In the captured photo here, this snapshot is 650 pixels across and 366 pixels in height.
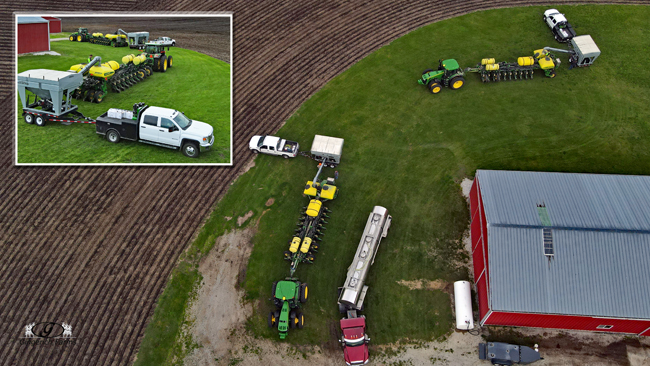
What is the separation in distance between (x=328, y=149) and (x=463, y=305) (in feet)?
44.3

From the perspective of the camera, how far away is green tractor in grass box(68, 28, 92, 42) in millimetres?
33869

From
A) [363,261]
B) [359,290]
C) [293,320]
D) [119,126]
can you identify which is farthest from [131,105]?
[359,290]

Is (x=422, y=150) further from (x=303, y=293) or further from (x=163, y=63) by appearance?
(x=163, y=63)

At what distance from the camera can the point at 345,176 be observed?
3056 centimetres

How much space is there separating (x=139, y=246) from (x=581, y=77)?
3685 cm

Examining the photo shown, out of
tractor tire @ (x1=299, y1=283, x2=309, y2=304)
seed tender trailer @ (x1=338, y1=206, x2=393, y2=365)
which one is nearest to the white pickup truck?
seed tender trailer @ (x1=338, y1=206, x2=393, y2=365)

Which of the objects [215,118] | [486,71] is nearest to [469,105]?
[486,71]

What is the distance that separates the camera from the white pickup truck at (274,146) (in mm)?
30859

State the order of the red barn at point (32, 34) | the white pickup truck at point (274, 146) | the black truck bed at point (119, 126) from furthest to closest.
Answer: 1. the white pickup truck at point (274, 146)
2. the red barn at point (32, 34)
3. the black truck bed at point (119, 126)

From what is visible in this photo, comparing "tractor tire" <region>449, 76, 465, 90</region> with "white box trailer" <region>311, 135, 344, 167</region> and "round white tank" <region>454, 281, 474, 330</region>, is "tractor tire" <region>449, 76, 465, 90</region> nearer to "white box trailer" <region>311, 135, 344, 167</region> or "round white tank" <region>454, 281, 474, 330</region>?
"white box trailer" <region>311, 135, 344, 167</region>

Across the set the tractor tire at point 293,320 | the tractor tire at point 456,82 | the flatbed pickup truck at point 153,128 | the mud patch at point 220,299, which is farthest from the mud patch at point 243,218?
the tractor tire at point 456,82

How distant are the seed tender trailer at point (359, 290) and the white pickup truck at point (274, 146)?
306 inches

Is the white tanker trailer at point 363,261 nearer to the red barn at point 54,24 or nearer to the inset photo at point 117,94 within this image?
the inset photo at point 117,94

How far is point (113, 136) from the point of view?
28.8m
